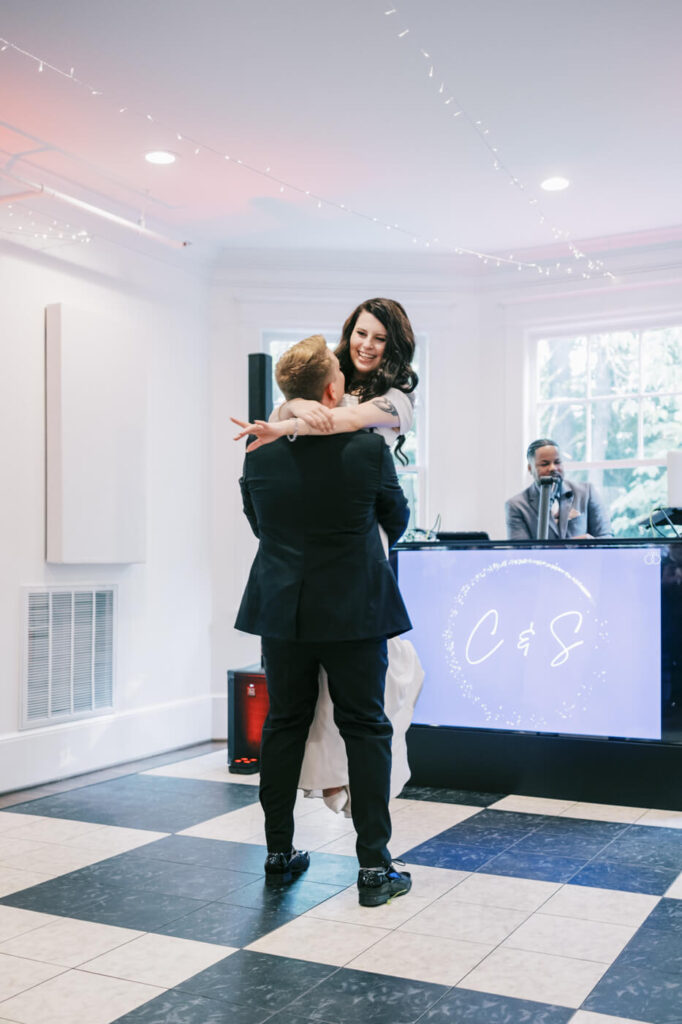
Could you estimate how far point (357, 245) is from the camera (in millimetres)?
5949

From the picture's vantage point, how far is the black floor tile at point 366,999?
1939 mm

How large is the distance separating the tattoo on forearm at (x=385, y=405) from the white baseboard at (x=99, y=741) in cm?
257

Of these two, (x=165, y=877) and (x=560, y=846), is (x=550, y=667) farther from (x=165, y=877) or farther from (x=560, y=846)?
(x=165, y=877)

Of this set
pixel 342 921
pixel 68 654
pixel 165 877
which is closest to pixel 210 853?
pixel 165 877

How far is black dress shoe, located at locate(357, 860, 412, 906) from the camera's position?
2.59m

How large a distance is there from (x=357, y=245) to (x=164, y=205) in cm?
124

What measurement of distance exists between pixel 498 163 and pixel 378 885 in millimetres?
3401

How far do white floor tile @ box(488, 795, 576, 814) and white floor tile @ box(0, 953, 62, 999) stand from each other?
191 cm

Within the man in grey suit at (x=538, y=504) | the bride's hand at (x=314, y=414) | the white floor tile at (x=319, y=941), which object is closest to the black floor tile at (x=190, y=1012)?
the white floor tile at (x=319, y=941)

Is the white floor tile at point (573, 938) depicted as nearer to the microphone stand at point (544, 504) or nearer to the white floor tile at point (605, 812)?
the white floor tile at point (605, 812)

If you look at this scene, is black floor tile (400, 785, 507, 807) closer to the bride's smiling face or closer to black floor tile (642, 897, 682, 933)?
black floor tile (642, 897, 682, 933)

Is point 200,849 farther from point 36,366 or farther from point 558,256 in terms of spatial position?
point 558,256

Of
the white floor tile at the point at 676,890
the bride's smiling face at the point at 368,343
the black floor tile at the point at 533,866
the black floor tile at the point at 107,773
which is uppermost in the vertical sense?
the bride's smiling face at the point at 368,343

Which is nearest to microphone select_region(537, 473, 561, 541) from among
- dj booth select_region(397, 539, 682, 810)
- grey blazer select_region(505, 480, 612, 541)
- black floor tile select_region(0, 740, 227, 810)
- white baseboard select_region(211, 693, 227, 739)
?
dj booth select_region(397, 539, 682, 810)
